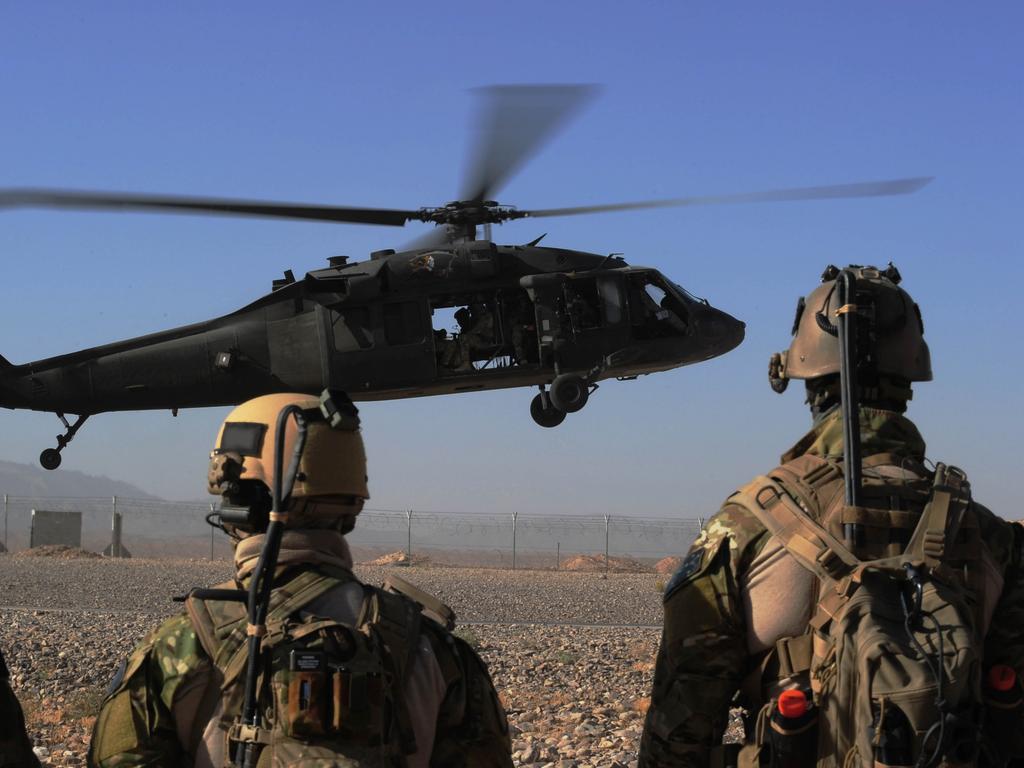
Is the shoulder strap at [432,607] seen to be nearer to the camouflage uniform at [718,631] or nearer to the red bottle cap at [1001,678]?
the camouflage uniform at [718,631]

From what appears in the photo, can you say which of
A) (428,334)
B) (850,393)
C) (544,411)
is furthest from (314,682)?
(544,411)

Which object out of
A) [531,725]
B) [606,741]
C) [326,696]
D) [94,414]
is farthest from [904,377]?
[94,414]

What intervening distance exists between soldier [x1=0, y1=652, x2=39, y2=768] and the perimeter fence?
53 centimetres

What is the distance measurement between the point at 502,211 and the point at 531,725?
374 inches

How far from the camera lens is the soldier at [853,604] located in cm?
273

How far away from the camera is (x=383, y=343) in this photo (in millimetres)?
16781

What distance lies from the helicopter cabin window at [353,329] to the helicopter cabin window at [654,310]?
3.41 metres

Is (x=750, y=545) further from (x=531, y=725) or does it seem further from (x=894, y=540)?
(x=531, y=725)

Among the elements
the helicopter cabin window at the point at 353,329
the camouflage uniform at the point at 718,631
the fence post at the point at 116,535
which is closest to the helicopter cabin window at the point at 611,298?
the helicopter cabin window at the point at 353,329

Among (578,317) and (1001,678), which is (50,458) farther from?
(1001,678)

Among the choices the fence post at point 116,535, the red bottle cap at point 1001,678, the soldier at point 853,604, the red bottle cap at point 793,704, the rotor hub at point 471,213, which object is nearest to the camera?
the soldier at point 853,604

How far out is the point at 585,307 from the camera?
17.1 metres

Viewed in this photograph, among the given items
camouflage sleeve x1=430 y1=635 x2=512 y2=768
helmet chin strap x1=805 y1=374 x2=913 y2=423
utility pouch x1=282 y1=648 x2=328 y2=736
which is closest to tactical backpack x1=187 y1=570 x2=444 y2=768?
utility pouch x1=282 y1=648 x2=328 y2=736

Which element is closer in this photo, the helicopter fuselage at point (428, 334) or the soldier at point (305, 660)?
the soldier at point (305, 660)
